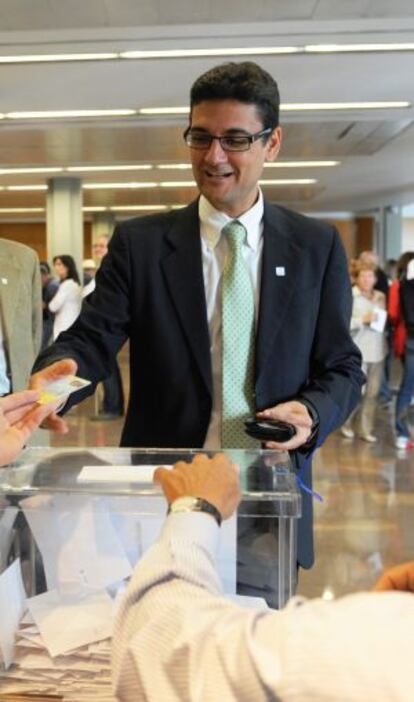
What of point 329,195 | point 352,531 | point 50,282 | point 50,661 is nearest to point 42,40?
point 50,282

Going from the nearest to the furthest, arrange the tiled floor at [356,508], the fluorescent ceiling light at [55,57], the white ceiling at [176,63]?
the tiled floor at [356,508] < the white ceiling at [176,63] < the fluorescent ceiling light at [55,57]

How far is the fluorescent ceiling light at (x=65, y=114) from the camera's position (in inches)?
275

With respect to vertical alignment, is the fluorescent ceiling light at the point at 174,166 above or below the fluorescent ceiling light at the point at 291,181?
below

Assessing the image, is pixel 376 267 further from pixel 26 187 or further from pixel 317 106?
pixel 26 187

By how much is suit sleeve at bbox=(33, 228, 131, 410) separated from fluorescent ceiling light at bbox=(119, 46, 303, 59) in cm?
484

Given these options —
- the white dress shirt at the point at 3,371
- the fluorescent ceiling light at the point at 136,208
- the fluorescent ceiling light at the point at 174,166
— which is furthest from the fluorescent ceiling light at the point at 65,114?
the fluorescent ceiling light at the point at 136,208

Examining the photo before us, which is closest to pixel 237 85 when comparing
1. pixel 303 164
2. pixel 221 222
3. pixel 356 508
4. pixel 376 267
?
pixel 221 222

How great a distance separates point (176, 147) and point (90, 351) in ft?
27.5

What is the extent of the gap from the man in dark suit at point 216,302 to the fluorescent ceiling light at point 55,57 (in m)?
4.96

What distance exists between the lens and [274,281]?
1514 millimetres

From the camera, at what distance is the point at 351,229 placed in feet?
73.6

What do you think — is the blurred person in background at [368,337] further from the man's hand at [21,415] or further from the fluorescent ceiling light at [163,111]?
the man's hand at [21,415]

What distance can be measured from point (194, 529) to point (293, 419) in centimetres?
57

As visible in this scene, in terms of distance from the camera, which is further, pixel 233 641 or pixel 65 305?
pixel 65 305
